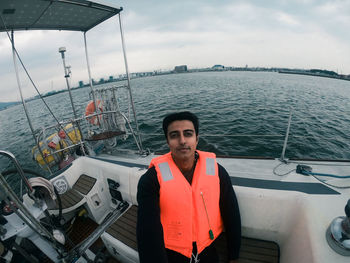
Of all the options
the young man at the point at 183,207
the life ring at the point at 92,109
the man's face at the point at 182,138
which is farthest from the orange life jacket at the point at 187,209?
the life ring at the point at 92,109

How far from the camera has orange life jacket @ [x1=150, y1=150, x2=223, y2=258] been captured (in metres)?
1.47

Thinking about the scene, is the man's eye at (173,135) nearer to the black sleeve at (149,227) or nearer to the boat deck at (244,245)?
the black sleeve at (149,227)

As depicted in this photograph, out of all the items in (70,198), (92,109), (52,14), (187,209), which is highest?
(52,14)

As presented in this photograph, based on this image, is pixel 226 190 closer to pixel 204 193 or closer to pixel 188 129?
pixel 204 193

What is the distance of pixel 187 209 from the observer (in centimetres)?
146

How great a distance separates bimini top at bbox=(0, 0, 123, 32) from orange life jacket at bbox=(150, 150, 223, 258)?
2.94 m

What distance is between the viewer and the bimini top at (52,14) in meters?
2.37

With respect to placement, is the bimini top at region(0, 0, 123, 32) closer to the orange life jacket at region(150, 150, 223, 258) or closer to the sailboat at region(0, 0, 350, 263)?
the sailboat at region(0, 0, 350, 263)

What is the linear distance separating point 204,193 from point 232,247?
2.03ft

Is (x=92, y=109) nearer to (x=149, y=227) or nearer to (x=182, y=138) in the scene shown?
(x=182, y=138)

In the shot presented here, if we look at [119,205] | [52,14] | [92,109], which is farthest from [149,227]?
[92,109]

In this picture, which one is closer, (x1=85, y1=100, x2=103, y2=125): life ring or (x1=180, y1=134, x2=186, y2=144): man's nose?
(x1=180, y1=134, x2=186, y2=144): man's nose

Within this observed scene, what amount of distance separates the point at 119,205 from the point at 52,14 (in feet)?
11.9

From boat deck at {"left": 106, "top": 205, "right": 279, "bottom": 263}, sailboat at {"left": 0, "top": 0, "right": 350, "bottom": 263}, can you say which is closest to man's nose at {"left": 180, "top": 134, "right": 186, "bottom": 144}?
sailboat at {"left": 0, "top": 0, "right": 350, "bottom": 263}
